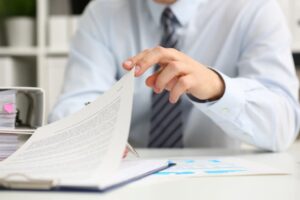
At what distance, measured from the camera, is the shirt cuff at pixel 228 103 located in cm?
84

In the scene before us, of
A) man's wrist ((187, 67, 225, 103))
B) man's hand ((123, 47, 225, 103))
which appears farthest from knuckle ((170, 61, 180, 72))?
man's wrist ((187, 67, 225, 103))

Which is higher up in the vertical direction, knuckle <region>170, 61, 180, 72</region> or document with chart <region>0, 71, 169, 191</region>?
knuckle <region>170, 61, 180, 72</region>

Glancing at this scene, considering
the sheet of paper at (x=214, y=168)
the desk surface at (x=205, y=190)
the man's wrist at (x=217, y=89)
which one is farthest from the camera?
the man's wrist at (x=217, y=89)

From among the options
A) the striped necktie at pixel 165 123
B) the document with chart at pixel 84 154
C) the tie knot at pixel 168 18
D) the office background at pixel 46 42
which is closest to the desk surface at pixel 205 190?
the document with chart at pixel 84 154

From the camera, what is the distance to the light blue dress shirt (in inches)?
39.5

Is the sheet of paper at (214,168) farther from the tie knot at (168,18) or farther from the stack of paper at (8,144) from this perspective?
the tie knot at (168,18)

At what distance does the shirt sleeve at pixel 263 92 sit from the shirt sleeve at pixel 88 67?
1.19 feet

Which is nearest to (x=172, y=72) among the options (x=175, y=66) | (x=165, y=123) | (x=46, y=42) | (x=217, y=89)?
(x=175, y=66)

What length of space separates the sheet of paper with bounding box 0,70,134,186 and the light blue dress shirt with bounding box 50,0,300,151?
41 centimetres

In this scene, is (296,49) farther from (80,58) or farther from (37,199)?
(37,199)

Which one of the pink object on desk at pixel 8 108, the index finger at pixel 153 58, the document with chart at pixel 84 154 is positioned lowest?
the document with chart at pixel 84 154

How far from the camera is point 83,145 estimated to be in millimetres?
601

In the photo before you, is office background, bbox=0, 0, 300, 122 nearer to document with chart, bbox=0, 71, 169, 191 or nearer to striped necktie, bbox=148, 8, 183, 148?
striped necktie, bbox=148, 8, 183, 148

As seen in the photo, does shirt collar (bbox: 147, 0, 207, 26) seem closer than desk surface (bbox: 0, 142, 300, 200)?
No
